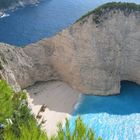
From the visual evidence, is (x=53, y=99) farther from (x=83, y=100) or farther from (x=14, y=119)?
(x=14, y=119)

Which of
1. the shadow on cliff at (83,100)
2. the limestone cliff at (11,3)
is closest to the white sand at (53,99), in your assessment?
the shadow on cliff at (83,100)

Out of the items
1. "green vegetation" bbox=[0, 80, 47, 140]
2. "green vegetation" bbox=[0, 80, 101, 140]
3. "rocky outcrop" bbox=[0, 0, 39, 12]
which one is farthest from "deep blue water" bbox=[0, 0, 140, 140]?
"green vegetation" bbox=[0, 80, 101, 140]

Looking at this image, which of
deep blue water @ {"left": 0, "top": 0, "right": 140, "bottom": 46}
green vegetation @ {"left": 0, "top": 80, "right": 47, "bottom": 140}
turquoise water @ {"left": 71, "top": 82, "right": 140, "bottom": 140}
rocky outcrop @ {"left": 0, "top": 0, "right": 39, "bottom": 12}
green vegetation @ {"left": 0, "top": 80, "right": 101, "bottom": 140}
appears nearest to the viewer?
green vegetation @ {"left": 0, "top": 80, "right": 101, "bottom": 140}

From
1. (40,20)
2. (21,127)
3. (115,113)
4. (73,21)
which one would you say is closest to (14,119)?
(21,127)

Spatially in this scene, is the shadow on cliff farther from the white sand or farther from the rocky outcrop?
the rocky outcrop

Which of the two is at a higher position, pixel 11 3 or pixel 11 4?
pixel 11 3

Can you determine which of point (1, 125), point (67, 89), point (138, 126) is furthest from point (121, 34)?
point (1, 125)
